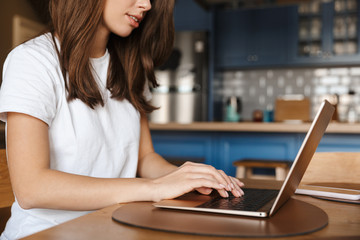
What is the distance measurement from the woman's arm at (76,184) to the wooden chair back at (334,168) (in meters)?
0.53

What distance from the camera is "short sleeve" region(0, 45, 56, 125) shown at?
777 mm

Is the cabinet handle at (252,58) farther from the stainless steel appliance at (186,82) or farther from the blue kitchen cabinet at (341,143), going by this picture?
the blue kitchen cabinet at (341,143)

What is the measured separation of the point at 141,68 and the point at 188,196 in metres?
0.60

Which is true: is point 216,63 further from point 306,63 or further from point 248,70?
point 306,63

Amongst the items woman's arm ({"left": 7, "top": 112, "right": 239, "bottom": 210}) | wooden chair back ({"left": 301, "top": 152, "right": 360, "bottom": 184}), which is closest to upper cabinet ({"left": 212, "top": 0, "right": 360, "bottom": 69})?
wooden chair back ({"left": 301, "top": 152, "right": 360, "bottom": 184})

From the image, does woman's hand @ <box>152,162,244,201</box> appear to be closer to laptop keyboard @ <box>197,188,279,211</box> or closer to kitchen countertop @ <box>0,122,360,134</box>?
laptop keyboard @ <box>197,188,279,211</box>

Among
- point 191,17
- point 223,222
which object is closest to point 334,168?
point 223,222

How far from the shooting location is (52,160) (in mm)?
899

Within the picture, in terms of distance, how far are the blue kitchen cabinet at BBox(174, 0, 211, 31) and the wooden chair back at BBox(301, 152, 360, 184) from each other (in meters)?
3.60

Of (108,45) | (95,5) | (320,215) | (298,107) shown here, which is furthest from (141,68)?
(298,107)

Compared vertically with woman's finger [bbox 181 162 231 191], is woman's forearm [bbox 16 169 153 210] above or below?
below

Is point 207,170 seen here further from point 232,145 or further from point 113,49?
point 232,145

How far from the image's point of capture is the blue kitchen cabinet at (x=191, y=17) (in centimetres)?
457

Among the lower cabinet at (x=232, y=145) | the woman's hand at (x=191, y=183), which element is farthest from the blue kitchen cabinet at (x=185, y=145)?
the woman's hand at (x=191, y=183)
